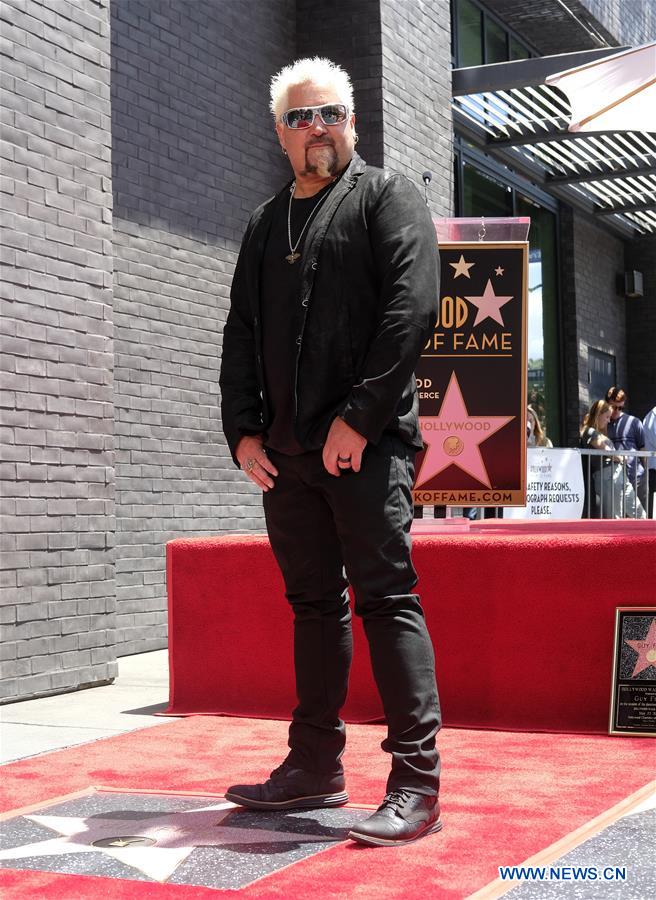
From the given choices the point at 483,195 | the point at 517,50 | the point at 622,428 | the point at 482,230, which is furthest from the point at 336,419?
the point at 517,50

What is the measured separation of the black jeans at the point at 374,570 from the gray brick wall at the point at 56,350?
257 cm

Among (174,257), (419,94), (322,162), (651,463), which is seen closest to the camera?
(322,162)

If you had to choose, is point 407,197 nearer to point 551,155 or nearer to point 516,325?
point 516,325

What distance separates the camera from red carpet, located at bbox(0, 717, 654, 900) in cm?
271

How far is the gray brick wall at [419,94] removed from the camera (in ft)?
30.6

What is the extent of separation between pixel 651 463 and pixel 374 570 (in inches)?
377

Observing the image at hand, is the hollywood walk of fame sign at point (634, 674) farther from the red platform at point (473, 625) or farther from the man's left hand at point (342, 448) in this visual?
the man's left hand at point (342, 448)

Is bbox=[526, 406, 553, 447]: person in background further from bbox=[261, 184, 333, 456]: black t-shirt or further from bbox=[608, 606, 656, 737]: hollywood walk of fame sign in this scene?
bbox=[261, 184, 333, 456]: black t-shirt

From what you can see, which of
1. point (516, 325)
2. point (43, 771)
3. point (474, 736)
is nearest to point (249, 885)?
point (43, 771)

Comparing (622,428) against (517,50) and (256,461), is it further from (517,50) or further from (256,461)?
(256,461)

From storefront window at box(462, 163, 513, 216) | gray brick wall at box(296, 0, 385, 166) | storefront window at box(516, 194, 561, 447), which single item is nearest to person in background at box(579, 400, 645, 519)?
storefront window at box(516, 194, 561, 447)

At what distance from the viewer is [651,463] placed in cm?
1218

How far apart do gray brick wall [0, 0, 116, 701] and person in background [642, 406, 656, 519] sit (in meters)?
6.85

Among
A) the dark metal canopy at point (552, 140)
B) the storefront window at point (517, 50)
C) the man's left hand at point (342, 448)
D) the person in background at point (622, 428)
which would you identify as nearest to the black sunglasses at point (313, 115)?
the man's left hand at point (342, 448)
